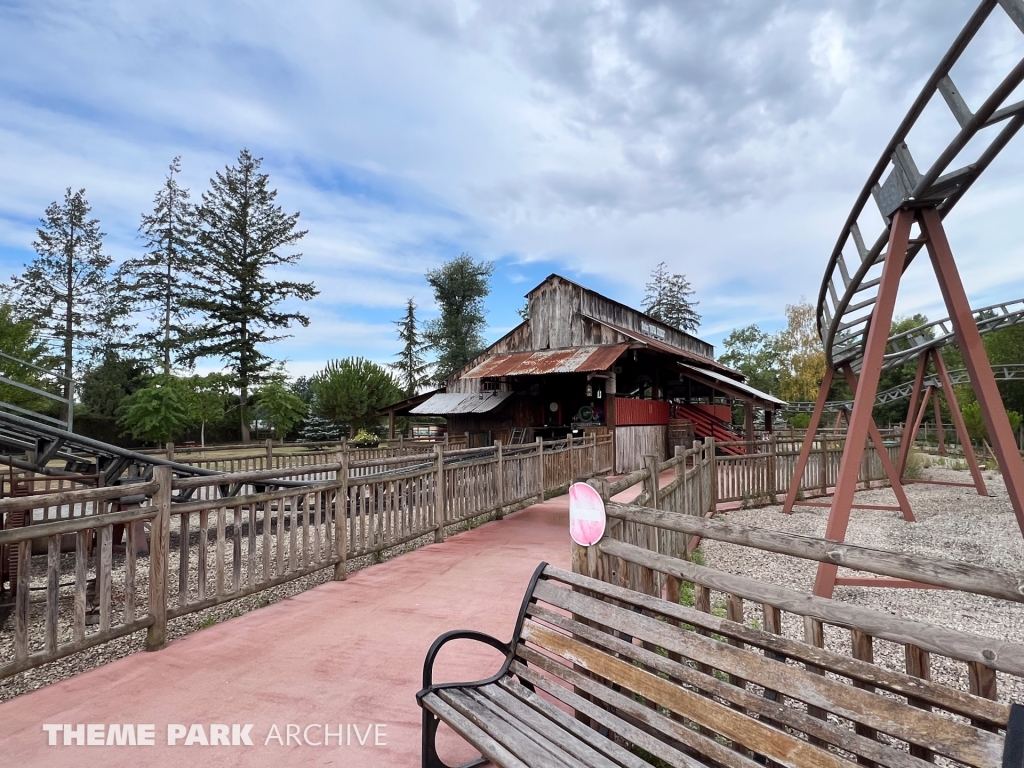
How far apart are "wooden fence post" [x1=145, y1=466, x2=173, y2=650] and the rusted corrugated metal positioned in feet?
49.4

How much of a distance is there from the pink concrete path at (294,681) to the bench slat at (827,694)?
3.97 ft

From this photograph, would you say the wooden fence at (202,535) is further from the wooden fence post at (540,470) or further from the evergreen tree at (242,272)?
the evergreen tree at (242,272)

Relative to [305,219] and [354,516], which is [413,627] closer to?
[354,516]

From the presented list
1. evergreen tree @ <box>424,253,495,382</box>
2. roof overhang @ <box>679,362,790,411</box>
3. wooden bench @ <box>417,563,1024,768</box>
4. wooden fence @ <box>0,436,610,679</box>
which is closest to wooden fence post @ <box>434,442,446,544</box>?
wooden fence @ <box>0,436,610,679</box>

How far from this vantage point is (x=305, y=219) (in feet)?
128

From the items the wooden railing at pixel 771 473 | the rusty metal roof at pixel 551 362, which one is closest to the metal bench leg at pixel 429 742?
the wooden railing at pixel 771 473

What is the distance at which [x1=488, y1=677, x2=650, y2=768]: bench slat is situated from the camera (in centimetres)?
200

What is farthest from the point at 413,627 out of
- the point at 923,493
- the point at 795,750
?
the point at 923,493

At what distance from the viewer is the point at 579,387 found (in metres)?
20.7

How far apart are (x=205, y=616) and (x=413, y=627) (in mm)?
2210

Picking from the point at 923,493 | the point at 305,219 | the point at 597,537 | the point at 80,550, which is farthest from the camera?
the point at 305,219

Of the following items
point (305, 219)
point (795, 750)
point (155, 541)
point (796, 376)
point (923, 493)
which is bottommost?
point (923, 493)

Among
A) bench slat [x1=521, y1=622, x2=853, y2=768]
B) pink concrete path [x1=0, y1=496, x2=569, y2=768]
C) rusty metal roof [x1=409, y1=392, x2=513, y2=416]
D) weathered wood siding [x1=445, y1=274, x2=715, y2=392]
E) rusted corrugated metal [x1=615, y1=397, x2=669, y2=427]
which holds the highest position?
weathered wood siding [x1=445, y1=274, x2=715, y2=392]

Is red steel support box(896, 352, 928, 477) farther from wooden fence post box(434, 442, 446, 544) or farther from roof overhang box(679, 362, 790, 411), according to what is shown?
wooden fence post box(434, 442, 446, 544)
